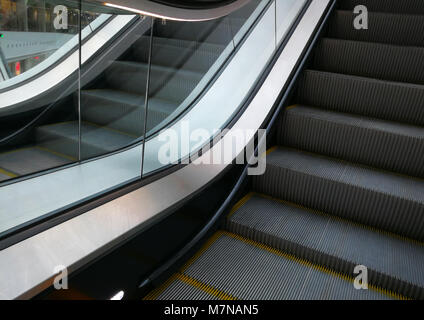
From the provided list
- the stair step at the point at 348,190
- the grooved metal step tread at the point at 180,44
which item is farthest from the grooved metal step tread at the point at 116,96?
the stair step at the point at 348,190

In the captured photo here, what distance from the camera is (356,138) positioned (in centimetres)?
270

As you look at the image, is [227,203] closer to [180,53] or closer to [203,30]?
[180,53]

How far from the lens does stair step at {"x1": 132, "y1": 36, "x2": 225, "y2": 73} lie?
197 cm

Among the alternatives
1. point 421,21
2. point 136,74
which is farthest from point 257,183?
point 421,21

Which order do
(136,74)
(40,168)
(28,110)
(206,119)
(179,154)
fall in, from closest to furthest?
(28,110), (40,168), (136,74), (179,154), (206,119)

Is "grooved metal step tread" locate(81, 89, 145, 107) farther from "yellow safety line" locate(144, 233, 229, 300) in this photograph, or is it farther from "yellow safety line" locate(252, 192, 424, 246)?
"yellow safety line" locate(252, 192, 424, 246)

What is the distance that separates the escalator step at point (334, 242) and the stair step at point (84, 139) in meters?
0.94

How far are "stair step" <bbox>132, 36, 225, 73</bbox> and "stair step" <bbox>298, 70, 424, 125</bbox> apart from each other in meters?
0.90

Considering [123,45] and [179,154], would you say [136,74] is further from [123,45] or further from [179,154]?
[179,154]

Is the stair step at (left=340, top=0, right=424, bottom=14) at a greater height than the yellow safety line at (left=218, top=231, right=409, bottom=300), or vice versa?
the stair step at (left=340, top=0, right=424, bottom=14)

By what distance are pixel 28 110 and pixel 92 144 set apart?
0.39 meters

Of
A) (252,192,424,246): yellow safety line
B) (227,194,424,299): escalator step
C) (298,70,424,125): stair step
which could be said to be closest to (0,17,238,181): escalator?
(227,194,424,299): escalator step

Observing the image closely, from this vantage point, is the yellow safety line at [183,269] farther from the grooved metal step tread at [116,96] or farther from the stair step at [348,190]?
the grooved metal step tread at [116,96]
